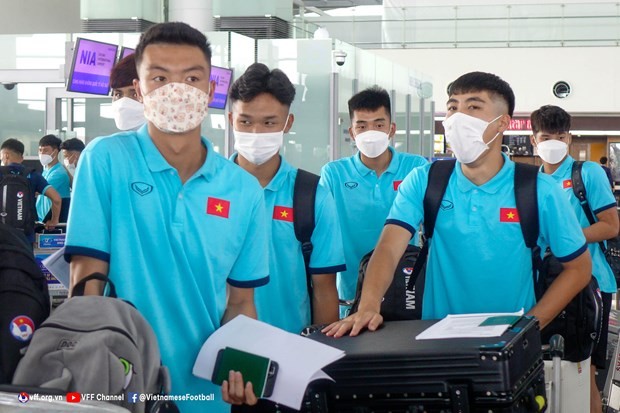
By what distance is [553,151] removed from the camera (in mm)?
5785

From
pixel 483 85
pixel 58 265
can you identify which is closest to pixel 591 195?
pixel 483 85

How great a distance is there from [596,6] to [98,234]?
21.8 metres

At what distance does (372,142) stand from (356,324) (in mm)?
2897

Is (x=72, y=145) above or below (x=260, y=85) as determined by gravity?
below

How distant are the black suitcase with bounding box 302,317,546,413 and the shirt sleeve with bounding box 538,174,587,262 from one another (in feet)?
3.29

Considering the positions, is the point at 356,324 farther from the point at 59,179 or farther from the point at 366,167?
the point at 59,179

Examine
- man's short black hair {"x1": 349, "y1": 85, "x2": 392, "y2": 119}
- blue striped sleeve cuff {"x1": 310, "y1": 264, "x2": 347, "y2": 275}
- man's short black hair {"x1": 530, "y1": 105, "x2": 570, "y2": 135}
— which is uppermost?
man's short black hair {"x1": 349, "y1": 85, "x2": 392, "y2": 119}

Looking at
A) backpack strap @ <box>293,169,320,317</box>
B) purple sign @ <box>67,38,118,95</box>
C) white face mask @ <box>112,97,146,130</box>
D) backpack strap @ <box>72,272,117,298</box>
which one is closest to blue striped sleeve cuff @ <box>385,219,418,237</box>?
backpack strap @ <box>293,169,320,317</box>

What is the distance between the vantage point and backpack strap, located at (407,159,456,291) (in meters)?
3.43

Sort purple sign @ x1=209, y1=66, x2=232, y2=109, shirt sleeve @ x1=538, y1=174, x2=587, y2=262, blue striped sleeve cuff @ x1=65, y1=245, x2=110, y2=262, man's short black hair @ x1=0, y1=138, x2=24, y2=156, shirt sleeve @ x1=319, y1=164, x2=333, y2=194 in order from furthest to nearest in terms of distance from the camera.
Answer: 1. purple sign @ x1=209, y1=66, x2=232, y2=109
2. man's short black hair @ x1=0, y1=138, x2=24, y2=156
3. shirt sleeve @ x1=319, y1=164, x2=333, y2=194
4. shirt sleeve @ x1=538, y1=174, x2=587, y2=262
5. blue striped sleeve cuff @ x1=65, y1=245, x2=110, y2=262

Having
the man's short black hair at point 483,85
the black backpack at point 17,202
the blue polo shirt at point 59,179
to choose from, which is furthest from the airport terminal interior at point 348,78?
the black backpack at point 17,202

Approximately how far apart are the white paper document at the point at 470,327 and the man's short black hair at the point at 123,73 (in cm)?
215

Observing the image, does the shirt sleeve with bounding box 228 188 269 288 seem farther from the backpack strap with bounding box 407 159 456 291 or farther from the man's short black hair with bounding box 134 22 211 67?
the backpack strap with bounding box 407 159 456 291

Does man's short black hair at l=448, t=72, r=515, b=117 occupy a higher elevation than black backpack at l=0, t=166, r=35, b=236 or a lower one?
higher
